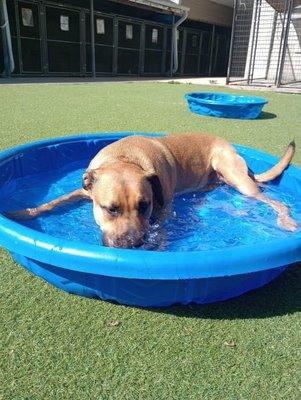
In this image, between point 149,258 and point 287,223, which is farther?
point 287,223

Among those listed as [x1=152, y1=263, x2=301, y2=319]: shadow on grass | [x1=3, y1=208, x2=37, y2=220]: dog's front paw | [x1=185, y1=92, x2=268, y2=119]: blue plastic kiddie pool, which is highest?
[x1=185, y1=92, x2=268, y2=119]: blue plastic kiddie pool

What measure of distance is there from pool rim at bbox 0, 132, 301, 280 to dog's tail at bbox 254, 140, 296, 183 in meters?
2.34

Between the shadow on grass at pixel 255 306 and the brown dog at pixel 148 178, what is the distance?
0.65 m

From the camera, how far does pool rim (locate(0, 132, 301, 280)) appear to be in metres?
2.27

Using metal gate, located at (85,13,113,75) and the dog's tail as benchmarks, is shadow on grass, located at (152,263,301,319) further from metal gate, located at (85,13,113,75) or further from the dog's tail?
metal gate, located at (85,13,113,75)

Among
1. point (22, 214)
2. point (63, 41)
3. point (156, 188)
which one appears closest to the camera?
point (156, 188)

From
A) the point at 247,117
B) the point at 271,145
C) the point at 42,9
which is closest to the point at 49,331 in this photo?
the point at 271,145

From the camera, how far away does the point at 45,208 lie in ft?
13.7

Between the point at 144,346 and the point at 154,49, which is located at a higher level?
the point at 154,49

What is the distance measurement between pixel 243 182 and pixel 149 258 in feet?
8.74

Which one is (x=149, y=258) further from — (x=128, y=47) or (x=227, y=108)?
(x=128, y=47)

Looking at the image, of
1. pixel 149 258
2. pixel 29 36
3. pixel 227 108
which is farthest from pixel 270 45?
pixel 149 258

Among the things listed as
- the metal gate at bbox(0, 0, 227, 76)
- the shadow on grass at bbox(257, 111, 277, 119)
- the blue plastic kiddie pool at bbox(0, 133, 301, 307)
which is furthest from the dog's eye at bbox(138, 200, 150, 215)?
the metal gate at bbox(0, 0, 227, 76)

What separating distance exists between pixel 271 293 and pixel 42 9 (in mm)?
17355
